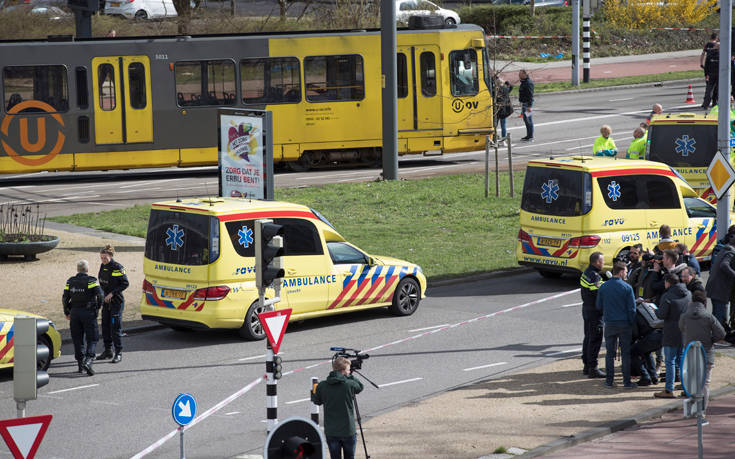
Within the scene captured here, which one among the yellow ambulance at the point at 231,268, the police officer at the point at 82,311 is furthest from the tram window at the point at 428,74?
the police officer at the point at 82,311

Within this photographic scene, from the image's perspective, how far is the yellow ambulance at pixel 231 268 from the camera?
16.6 m

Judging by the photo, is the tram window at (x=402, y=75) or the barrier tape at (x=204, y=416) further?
the tram window at (x=402, y=75)

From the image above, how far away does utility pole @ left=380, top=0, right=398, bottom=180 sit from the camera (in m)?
29.9

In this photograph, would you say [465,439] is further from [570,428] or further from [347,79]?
[347,79]

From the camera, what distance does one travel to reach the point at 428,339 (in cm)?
1711

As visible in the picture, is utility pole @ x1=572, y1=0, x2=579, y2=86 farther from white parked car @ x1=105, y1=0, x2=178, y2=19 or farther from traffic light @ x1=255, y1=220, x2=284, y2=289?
traffic light @ x1=255, y1=220, x2=284, y2=289

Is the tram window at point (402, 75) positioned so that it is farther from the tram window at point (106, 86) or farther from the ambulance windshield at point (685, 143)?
the ambulance windshield at point (685, 143)

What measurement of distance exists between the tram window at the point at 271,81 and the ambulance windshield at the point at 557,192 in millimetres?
12190

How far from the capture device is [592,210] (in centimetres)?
1953

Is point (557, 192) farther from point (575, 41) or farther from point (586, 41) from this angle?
point (586, 41)

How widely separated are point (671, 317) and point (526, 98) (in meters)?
21.9

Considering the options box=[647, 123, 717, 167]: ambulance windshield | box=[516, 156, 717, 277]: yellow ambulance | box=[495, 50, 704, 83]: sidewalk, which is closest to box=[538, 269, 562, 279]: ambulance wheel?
box=[516, 156, 717, 277]: yellow ambulance

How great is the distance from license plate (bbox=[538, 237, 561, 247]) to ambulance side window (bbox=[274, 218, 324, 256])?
4256 mm

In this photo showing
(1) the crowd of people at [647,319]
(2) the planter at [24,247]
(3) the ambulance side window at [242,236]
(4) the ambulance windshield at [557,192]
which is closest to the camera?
(1) the crowd of people at [647,319]
